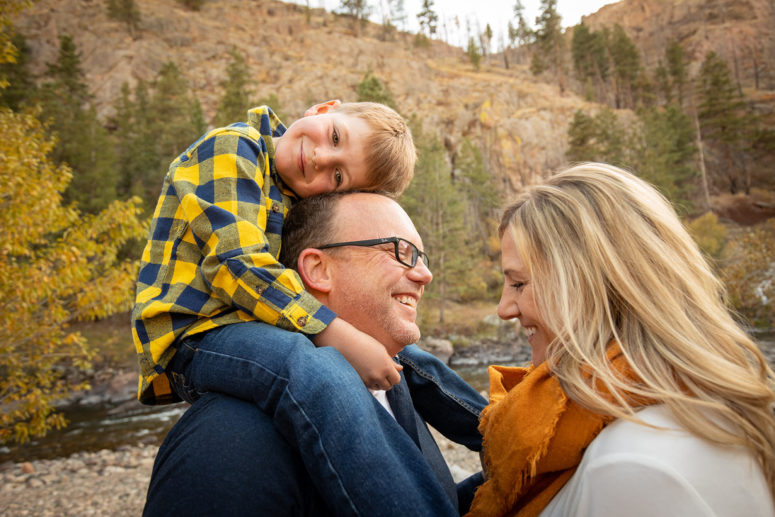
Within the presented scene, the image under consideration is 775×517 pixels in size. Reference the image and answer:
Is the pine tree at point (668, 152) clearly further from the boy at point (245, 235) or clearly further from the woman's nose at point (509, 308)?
the woman's nose at point (509, 308)

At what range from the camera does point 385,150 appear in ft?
8.27

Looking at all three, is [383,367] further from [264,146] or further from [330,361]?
[264,146]

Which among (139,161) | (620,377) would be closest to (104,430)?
(620,377)

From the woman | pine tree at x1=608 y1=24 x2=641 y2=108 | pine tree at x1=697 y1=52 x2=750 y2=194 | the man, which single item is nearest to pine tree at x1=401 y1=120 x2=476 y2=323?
the woman

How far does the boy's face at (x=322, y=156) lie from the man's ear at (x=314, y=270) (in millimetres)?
391

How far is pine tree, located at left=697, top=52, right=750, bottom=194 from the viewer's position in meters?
39.9

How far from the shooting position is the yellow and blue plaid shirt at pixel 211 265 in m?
1.80

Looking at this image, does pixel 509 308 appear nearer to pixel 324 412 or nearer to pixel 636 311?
pixel 636 311

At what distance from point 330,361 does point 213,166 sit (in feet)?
3.91

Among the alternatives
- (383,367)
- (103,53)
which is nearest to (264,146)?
(383,367)

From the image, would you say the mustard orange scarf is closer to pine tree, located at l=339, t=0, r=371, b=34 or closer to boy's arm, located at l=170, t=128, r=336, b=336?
boy's arm, located at l=170, t=128, r=336, b=336

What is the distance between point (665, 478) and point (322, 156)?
1992mm

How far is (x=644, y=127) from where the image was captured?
37469 millimetres

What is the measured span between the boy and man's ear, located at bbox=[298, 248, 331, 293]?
0.10m
